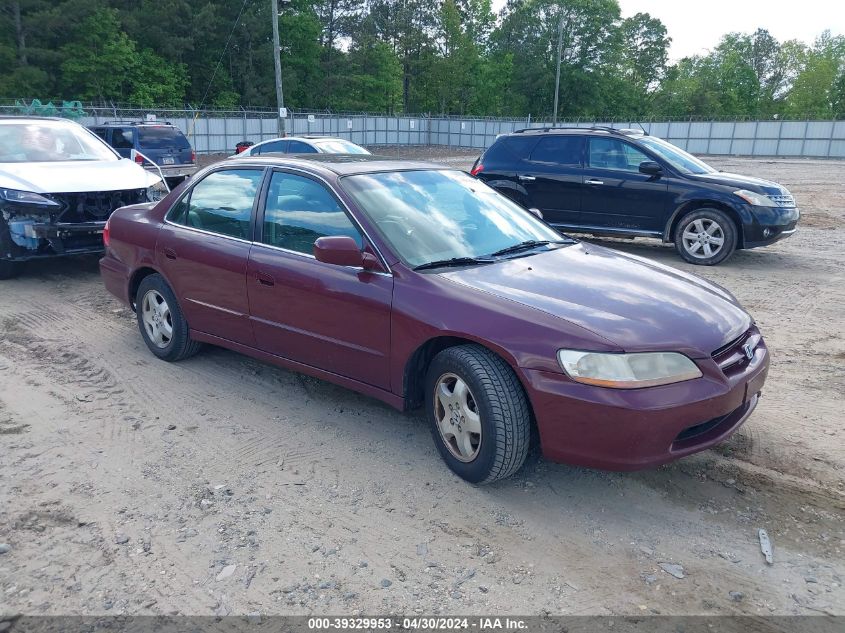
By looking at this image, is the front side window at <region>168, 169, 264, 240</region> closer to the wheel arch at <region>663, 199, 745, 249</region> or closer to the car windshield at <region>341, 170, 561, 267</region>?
the car windshield at <region>341, 170, 561, 267</region>

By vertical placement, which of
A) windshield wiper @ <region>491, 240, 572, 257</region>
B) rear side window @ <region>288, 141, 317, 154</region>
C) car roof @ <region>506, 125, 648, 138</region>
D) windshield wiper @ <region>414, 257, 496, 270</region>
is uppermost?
car roof @ <region>506, 125, 648, 138</region>

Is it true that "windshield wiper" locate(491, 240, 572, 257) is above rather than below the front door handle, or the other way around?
above

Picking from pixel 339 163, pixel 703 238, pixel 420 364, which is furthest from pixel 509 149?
pixel 420 364

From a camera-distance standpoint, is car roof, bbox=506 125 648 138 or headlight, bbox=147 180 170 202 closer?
headlight, bbox=147 180 170 202

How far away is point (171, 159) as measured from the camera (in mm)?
17297

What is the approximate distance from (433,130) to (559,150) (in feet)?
141

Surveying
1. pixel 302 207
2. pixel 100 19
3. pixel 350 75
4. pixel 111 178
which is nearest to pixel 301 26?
pixel 350 75

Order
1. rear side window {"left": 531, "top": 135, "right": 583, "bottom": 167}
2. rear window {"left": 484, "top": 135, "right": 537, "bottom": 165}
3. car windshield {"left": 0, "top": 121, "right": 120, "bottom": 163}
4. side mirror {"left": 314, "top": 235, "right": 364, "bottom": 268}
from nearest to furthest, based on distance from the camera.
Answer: side mirror {"left": 314, "top": 235, "right": 364, "bottom": 268} → car windshield {"left": 0, "top": 121, "right": 120, "bottom": 163} → rear side window {"left": 531, "top": 135, "right": 583, "bottom": 167} → rear window {"left": 484, "top": 135, "right": 537, "bottom": 165}

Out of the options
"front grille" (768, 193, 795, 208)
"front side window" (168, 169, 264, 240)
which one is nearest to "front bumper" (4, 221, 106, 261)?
"front side window" (168, 169, 264, 240)

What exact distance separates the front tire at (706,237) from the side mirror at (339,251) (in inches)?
279

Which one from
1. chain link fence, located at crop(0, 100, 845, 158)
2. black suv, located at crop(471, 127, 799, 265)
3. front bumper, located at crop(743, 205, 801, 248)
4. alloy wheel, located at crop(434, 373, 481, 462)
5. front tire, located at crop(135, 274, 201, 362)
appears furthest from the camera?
chain link fence, located at crop(0, 100, 845, 158)

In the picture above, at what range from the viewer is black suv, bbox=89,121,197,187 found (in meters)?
16.6

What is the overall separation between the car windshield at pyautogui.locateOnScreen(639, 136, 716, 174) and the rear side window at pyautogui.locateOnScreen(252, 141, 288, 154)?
7.88 m

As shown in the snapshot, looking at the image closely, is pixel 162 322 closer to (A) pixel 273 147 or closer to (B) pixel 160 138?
(A) pixel 273 147
